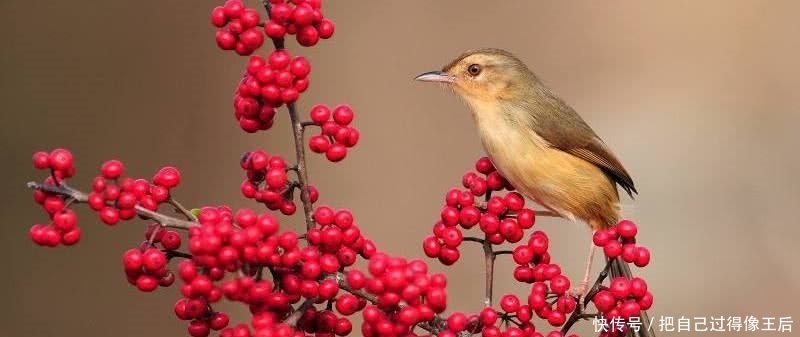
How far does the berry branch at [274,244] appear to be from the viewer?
1726mm

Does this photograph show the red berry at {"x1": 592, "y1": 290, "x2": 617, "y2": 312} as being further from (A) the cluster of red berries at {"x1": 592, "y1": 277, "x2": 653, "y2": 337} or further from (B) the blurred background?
(B) the blurred background

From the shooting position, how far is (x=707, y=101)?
6480 millimetres

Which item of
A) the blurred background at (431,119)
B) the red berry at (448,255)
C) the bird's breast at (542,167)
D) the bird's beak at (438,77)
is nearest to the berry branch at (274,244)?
the red berry at (448,255)

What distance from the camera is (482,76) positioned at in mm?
3709

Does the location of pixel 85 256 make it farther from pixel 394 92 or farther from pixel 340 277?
pixel 340 277

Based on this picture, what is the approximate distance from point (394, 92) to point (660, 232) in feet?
5.87

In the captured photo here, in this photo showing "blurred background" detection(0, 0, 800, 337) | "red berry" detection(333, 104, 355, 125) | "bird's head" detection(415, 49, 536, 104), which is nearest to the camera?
"red berry" detection(333, 104, 355, 125)

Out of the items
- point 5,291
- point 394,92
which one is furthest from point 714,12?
point 5,291

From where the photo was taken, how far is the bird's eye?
369 cm

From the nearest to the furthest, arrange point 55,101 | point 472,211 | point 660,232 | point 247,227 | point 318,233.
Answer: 1. point 247,227
2. point 318,233
3. point 472,211
4. point 55,101
5. point 660,232

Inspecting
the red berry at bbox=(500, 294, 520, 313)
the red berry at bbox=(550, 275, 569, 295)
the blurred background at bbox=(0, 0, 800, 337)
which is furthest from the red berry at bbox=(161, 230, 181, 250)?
the blurred background at bbox=(0, 0, 800, 337)

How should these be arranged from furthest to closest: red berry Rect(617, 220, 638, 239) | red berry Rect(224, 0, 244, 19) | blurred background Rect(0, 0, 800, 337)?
1. blurred background Rect(0, 0, 800, 337)
2. red berry Rect(617, 220, 638, 239)
3. red berry Rect(224, 0, 244, 19)

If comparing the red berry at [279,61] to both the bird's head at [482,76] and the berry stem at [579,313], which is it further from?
the bird's head at [482,76]

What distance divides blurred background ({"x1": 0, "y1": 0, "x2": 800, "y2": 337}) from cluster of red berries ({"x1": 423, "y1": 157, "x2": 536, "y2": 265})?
11.7 ft
